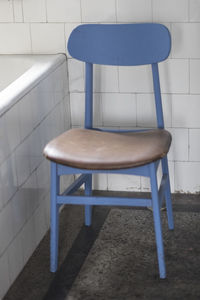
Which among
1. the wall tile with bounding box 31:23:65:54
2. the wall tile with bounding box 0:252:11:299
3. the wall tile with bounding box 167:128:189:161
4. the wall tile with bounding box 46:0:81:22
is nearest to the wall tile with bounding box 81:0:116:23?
the wall tile with bounding box 46:0:81:22

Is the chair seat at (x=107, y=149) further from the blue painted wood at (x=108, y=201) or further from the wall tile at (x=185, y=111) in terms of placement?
the wall tile at (x=185, y=111)

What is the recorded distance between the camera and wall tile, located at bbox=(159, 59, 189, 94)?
269cm

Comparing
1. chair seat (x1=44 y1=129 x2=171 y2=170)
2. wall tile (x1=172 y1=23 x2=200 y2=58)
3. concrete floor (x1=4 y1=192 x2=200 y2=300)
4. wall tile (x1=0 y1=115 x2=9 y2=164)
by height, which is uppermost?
wall tile (x1=172 y1=23 x2=200 y2=58)

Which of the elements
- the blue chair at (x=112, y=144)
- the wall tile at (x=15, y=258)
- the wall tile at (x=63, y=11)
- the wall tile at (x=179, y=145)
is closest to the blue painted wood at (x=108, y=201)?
the blue chair at (x=112, y=144)

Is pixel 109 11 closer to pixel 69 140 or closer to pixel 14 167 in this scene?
pixel 69 140

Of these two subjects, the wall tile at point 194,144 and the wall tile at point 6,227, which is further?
the wall tile at point 194,144

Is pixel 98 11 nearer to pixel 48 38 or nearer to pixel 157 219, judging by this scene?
pixel 48 38

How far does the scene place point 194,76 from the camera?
2.68 m

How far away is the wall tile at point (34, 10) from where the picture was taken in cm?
274

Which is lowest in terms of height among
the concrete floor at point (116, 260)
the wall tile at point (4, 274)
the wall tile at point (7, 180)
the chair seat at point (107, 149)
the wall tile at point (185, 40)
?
the concrete floor at point (116, 260)

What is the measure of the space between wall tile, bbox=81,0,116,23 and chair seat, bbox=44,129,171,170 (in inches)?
23.8

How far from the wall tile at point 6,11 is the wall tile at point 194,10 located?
0.81 m

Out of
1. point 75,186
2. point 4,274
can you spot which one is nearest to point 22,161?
point 75,186

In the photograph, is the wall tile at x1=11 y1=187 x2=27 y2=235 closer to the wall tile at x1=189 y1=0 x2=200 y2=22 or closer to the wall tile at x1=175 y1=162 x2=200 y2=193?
the wall tile at x1=175 y1=162 x2=200 y2=193
